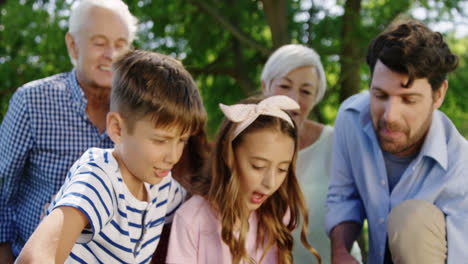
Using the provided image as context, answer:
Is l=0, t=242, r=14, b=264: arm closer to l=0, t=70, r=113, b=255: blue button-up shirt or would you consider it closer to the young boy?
l=0, t=70, r=113, b=255: blue button-up shirt

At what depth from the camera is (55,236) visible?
1.53 metres

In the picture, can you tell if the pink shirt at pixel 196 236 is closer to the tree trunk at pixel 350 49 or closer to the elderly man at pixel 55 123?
the elderly man at pixel 55 123

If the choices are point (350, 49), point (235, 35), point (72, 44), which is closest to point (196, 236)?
point (72, 44)

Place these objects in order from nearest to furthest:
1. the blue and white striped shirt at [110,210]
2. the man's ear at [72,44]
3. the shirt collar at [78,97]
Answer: the blue and white striped shirt at [110,210], the shirt collar at [78,97], the man's ear at [72,44]

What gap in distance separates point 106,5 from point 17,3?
1.82 metres

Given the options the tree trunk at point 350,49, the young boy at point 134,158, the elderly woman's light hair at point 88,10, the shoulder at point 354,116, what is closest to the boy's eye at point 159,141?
the young boy at point 134,158

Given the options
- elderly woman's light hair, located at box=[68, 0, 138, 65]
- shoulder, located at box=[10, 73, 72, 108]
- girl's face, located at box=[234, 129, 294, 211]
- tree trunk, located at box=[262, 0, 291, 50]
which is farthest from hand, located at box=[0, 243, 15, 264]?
tree trunk, located at box=[262, 0, 291, 50]

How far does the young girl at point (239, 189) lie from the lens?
6.86 ft

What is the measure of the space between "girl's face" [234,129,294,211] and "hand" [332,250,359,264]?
539 millimetres

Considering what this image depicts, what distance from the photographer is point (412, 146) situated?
8.31 feet

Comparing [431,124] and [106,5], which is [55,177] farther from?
[431,124]

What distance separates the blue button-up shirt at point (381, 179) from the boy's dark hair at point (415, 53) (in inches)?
10.5

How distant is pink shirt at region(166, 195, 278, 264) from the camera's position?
6.88 feet

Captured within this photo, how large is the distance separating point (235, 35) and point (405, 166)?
7.91ft
